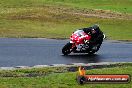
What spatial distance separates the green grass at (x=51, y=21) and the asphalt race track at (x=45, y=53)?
315cm

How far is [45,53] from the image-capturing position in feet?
74.3

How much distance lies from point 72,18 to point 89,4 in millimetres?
14945

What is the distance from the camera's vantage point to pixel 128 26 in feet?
127

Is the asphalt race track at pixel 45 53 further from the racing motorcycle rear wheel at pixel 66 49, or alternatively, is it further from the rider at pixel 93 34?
the rider at pixel 93 34

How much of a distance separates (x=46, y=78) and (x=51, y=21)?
22.7 m

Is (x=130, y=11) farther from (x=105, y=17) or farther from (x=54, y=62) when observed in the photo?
(x=54, y=62)

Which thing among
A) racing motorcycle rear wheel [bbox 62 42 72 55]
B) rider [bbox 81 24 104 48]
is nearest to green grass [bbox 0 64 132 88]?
racing motorcycle rear wheel [bbox 62 42 72 55]

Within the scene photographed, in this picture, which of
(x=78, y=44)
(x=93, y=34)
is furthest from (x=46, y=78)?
(x=93, y=34)

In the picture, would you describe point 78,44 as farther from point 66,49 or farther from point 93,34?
point 93,34

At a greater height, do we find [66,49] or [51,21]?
[66,49]

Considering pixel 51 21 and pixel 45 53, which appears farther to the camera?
pixel 51 21

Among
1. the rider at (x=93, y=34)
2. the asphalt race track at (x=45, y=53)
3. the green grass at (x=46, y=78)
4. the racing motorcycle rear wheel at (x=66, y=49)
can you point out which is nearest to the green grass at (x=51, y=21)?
the asphalt race track at (x=45, y=53)

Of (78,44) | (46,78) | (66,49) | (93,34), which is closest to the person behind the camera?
(46,78)

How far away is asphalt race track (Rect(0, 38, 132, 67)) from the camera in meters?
20.6
